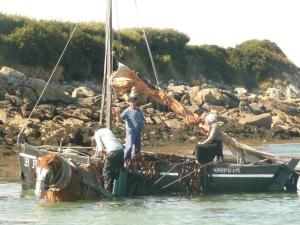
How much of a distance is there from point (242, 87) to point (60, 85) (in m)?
28.4

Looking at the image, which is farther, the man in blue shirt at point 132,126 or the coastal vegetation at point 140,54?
the coastal vegetation at point 140,54

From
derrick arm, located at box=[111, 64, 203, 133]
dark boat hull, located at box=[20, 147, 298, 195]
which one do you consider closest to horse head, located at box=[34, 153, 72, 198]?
dark boat hull, located at box=[20, 147, 298, 195]

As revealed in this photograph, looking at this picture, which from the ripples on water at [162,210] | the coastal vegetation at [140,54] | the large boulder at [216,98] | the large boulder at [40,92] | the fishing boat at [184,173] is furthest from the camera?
the coastal vegetation at [140,54]

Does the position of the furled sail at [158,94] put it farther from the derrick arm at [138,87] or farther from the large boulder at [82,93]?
the large boulder at [82,93]

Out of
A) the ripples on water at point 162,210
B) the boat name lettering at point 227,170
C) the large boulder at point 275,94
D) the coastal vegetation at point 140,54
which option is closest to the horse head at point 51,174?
the ripples on water at point 162,210

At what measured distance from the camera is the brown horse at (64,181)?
18328 mm

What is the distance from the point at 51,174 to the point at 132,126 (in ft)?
10.5

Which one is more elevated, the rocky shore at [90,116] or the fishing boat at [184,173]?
the rocky shore at [90,116]

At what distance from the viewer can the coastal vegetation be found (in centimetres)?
5125

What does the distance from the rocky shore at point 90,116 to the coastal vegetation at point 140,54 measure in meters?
2.84

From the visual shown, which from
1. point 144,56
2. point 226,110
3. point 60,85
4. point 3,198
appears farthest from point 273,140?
point 3,198

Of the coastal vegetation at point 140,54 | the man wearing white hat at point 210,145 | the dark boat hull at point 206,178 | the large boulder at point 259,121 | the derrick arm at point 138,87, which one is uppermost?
the coastal vegetation at point 140,54

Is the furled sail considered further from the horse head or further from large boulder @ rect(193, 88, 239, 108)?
large boulder @ rect(193, 88, 239, 108)

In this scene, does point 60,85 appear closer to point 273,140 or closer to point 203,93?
point 203,93
